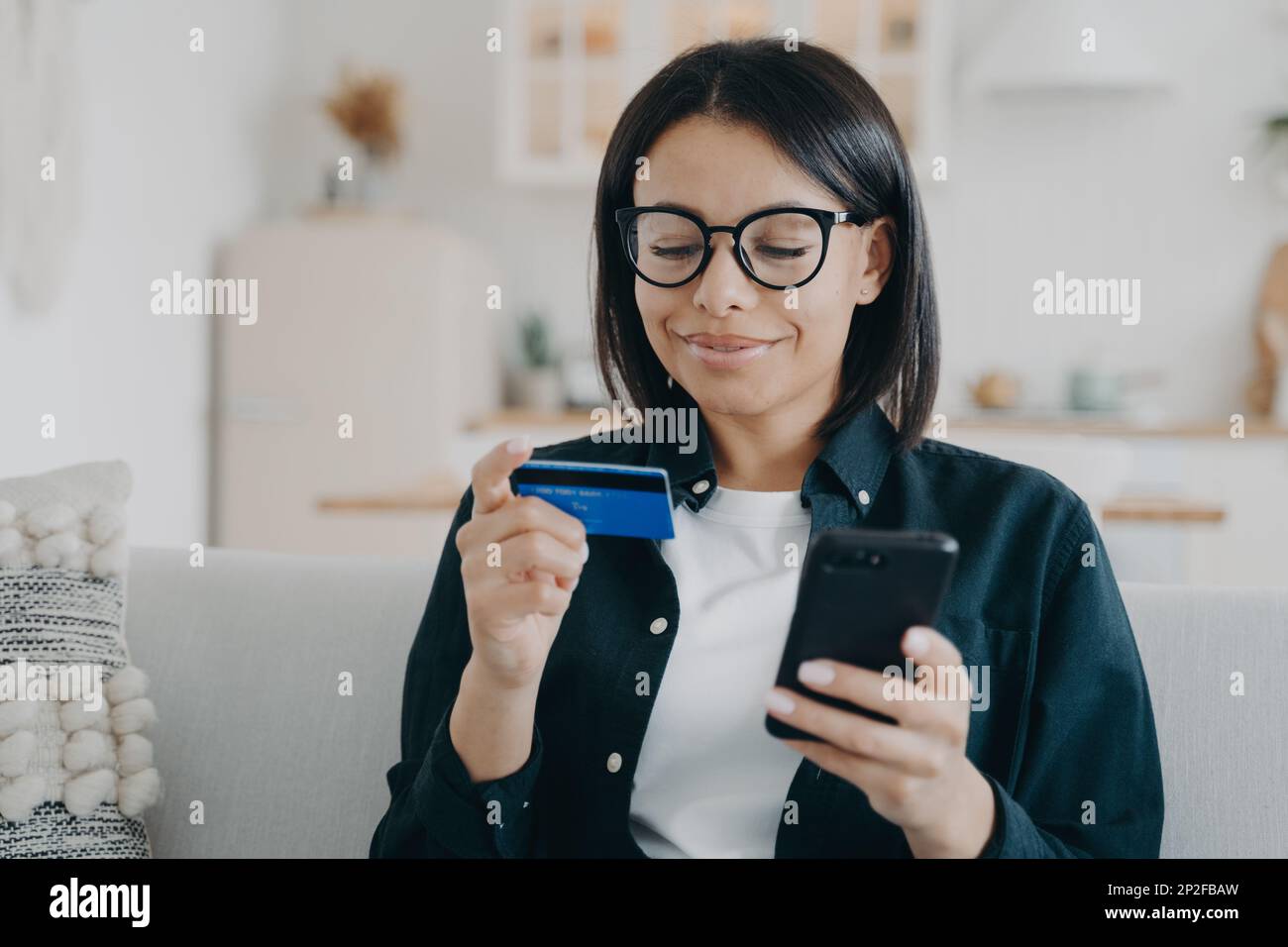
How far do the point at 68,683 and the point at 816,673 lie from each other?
718 mm

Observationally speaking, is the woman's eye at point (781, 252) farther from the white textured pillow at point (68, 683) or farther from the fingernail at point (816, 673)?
the white textured pillow at point (68, 683)

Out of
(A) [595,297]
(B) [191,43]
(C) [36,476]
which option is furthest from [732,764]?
(B) [191,43]

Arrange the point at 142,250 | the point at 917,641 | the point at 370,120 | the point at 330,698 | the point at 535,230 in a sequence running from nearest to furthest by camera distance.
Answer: the point at 917,641
the point at 330,698
the point at 142,250
the point at 370,120
the point at 535,230

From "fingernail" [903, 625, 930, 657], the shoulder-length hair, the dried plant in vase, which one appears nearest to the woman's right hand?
"fingernail" [903, 625, 930, 657]

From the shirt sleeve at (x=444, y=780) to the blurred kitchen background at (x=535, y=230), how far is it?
2452 millimetres

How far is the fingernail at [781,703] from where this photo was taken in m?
0.78

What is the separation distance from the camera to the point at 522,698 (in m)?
0.95

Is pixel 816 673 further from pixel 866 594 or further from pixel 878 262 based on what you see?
pixel 878 262

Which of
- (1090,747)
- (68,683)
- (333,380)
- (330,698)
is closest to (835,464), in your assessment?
(1090,747)

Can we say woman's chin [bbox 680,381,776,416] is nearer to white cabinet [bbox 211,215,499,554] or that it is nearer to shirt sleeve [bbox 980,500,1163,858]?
shirt sleeve [bbox 980,500,1163,858]

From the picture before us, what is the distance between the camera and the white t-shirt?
1006 millimetres

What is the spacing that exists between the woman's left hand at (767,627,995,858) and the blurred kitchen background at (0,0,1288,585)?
9.45ft

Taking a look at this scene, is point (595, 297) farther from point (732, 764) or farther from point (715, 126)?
point (732, 764)

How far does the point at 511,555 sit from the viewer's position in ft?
2.85
